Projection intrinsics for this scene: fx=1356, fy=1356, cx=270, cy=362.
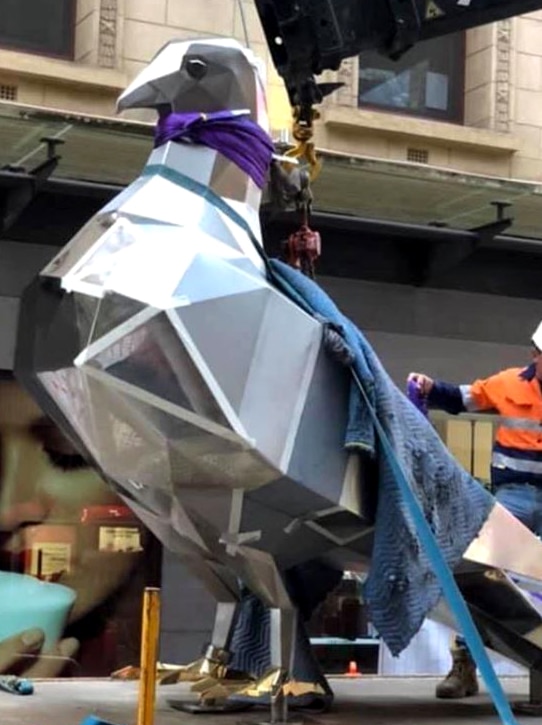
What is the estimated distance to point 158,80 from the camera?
15.0 feet

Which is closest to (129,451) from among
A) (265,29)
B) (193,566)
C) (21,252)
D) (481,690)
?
(193,566)

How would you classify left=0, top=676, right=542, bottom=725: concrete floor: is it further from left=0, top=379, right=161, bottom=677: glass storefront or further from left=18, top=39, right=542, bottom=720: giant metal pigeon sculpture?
left=0, top=379, right=161, bottom=677: glass storefront

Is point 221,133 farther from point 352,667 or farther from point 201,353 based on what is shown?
point 352,667

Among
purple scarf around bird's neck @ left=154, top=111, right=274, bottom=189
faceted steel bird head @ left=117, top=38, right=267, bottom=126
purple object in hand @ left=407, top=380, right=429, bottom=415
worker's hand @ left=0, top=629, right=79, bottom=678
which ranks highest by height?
faceted steel bird head @ left=117, top=38, right=267, bottom=126

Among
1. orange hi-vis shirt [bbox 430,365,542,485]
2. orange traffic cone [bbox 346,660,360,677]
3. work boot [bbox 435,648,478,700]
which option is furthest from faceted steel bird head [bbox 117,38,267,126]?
orange traffic cone [bbox 346,660,360,677]

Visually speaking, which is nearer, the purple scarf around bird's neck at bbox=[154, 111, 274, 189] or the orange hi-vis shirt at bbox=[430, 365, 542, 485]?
the purple scarf around bird's neck at bbox=[154, 111, 274, 189]

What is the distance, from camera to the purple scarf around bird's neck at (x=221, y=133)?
178 inches

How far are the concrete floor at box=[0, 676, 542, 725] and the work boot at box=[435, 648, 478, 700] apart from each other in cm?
6

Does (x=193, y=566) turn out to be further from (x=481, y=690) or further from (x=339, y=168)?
(x=339, y=168)

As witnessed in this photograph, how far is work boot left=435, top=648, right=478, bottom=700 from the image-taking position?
612 centimetres

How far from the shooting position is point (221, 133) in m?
4.55

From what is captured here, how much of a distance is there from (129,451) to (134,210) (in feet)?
2.51

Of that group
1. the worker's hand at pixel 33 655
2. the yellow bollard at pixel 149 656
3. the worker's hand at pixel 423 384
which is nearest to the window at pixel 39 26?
the worker's hand at pixel 33 655

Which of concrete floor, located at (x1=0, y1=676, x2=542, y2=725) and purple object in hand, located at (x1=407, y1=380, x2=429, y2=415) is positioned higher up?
purple object in hand, located at (x1=407, y1=380, x2=429, y2=415)
